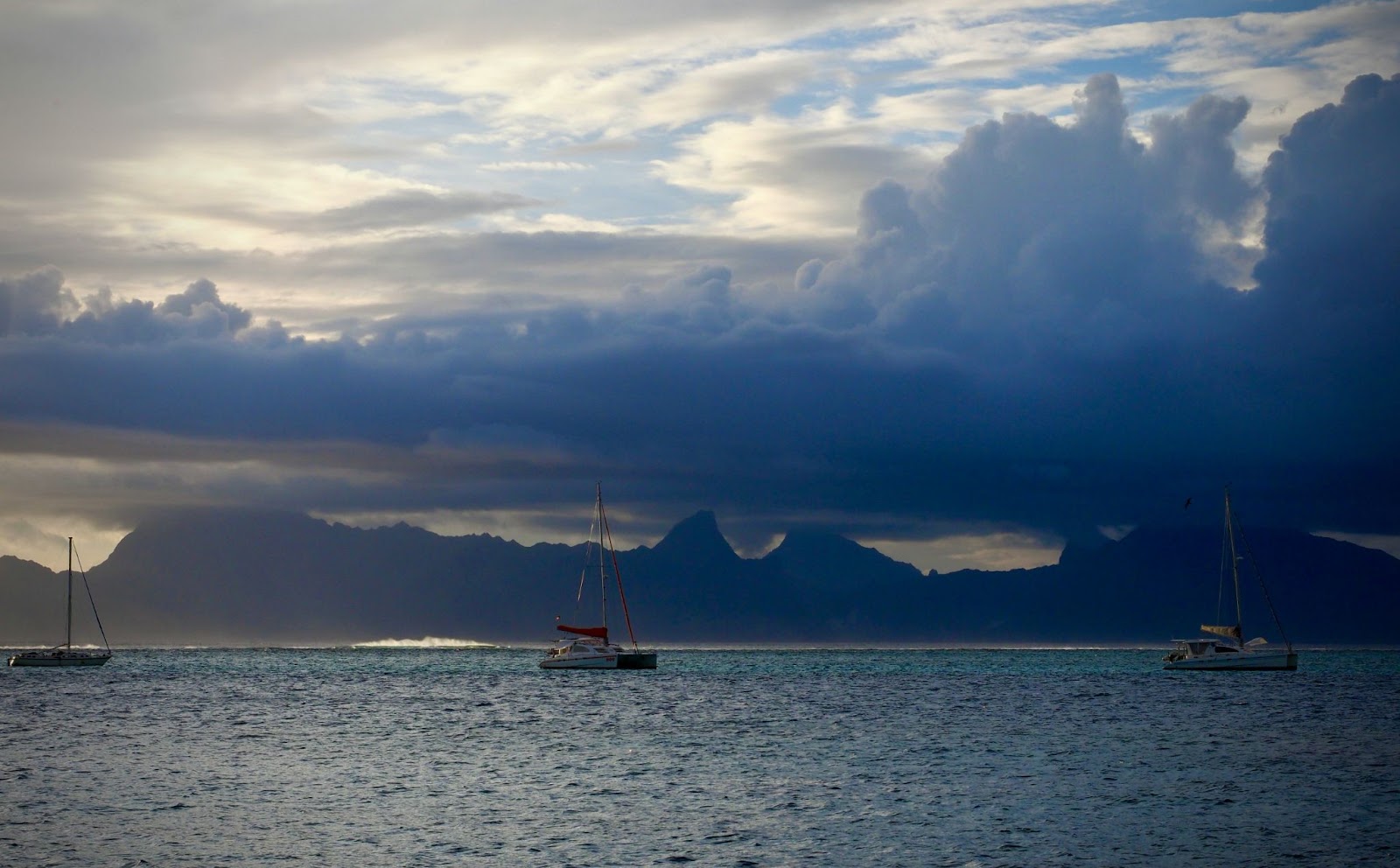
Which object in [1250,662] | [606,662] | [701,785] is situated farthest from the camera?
[606,662]

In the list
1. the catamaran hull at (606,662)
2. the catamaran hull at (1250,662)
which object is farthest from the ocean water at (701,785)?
the catamaran hull at (606,662)

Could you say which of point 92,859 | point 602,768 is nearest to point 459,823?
point 92,859

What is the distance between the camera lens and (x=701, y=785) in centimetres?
7256

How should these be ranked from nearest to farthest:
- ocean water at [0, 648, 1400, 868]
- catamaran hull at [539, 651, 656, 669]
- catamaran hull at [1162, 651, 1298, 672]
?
ocean water at [0, 648, 1400, 868], catamaran hull at [1162, 651, 1298, 672], catamaran hull at [539, 651, 656, 669]

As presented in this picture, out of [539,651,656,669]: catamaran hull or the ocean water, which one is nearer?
the ocean water

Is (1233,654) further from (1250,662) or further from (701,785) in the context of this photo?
(701,785)

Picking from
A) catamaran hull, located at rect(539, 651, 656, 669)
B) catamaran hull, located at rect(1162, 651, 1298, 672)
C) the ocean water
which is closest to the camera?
the ocean water

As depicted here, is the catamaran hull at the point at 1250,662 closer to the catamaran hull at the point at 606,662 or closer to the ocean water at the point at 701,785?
the ocean water at the point at 701,785

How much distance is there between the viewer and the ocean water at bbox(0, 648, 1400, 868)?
52719 mm

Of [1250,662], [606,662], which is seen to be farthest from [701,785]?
[1250,662]

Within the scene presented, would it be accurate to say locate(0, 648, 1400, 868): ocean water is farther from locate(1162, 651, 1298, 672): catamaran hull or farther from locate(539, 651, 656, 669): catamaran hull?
locate(539, 651, 656, 669): catamaran hull

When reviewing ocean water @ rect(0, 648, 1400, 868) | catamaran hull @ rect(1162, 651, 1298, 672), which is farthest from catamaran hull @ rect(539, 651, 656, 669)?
catamaran hull @ rect(1162, 651, 1298, 672)

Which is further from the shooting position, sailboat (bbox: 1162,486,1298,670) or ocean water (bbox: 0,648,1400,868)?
sailboat (bbox: 1162,486,1298,670)

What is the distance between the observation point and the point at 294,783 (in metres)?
72.9
